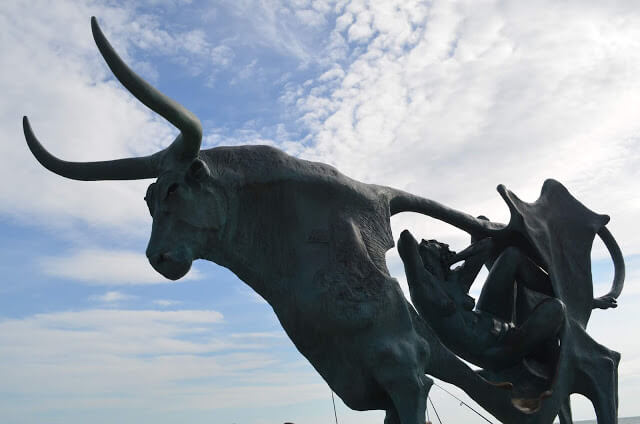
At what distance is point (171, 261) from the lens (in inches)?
181

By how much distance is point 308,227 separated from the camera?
495 cm

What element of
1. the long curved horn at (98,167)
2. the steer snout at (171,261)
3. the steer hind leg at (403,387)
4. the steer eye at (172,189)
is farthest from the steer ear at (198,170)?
the steer hind leg at (403,387)

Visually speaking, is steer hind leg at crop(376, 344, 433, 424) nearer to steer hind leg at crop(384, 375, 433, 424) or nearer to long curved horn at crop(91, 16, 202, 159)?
steer hind leg at crop(384, 375, 433, 424)

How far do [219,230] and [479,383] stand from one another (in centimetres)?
237

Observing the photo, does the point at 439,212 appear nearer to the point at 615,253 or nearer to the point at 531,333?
the point at 531,333

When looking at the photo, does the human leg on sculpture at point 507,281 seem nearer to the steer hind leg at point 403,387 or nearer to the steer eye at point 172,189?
the steer hind leg at point 403,387

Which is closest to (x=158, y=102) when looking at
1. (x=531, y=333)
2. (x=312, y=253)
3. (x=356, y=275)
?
(x=312, y=253)

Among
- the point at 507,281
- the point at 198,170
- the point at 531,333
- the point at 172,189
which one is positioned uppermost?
the point at 198,170

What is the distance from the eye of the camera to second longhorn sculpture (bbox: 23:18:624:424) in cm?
465

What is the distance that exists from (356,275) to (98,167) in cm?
217

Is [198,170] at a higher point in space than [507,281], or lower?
higher

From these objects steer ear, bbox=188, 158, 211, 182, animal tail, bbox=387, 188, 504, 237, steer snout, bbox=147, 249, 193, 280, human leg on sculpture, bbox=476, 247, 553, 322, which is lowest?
steer snout, bbox=147, 249, 193, 280

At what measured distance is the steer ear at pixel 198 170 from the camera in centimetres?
478

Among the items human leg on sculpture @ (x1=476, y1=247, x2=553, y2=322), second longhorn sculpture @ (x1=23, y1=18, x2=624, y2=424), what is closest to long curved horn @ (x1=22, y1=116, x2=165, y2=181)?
second longhorn sculpture @ (x1=23, y1=18, x2=624, y2=424)
